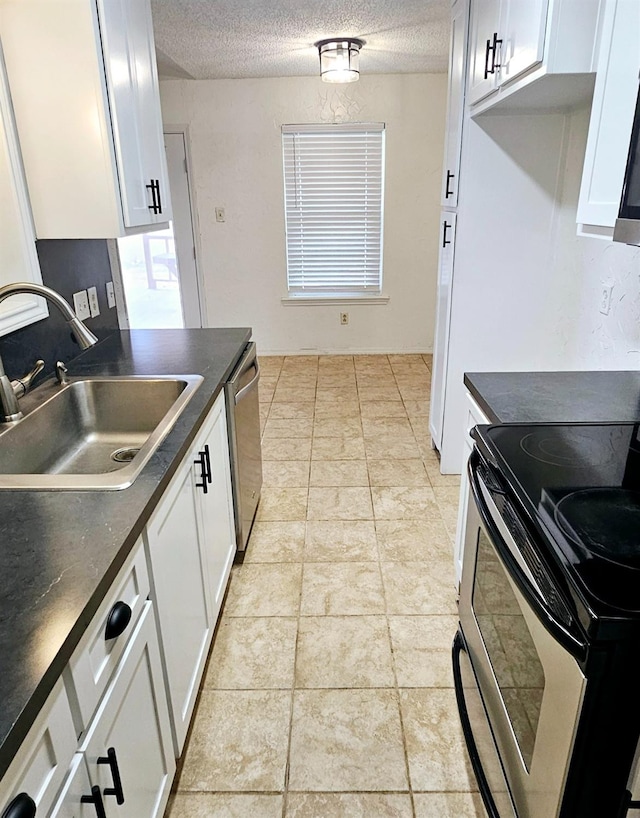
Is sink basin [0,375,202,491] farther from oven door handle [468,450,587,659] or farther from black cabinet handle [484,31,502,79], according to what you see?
black cabinet handle [484,31,502,79]

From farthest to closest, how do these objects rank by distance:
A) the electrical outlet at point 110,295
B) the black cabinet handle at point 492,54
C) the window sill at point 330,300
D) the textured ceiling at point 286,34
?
1. the window sill at point 330,300
2. the textured ceiling at point 286,34
3. the electrical outlet at point 110,295
4. the black cabinet handle at point 492,54

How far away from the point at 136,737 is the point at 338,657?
0.92 meters

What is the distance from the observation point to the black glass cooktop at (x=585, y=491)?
35.3 inches

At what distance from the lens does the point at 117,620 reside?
997mm

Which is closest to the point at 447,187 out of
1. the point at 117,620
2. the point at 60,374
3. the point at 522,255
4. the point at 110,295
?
the point at 522,255

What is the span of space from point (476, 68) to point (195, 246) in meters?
3.39

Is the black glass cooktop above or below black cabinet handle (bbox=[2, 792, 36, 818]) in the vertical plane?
above

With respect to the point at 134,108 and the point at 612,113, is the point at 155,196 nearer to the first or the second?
the point at 134,108

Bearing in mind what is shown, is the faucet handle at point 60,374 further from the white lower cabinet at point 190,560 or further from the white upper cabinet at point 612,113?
the white upper cabinet at point 612,113

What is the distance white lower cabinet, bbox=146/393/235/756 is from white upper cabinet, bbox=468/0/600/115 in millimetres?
1434

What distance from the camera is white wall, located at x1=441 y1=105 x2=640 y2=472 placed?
247 centimetres

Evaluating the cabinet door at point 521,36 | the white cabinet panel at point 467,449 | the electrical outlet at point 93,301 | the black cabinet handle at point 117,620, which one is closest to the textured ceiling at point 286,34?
the cabinet door at point 521,36

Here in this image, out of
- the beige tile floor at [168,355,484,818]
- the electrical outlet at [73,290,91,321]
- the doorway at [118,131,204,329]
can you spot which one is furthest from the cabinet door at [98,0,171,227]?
the doorway at [118,131,204,329]

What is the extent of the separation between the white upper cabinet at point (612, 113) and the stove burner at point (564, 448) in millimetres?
519
